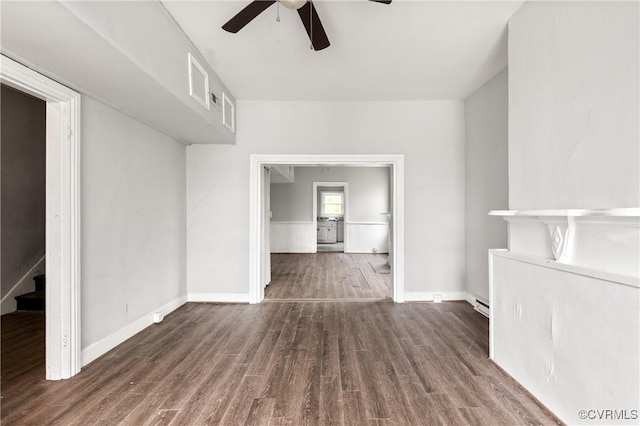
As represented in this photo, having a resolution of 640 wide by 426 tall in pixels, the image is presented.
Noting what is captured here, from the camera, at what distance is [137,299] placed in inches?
111

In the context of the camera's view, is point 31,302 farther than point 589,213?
Yes

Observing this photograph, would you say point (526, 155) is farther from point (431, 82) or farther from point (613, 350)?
point (431, 82)

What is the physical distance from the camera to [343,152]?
3.76m

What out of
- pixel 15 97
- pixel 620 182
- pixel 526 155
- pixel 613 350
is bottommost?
pixel 613 350

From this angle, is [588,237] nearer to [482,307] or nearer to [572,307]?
[572,307]

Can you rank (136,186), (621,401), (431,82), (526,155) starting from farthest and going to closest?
(431,82) < (136,186) < (526,155) < (621,401)

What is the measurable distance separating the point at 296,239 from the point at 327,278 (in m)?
3.40

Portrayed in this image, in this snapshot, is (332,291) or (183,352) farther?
(332,291)

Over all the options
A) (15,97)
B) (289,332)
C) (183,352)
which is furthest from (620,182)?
(15,97)

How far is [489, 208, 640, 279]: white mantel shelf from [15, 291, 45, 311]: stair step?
4.71 meters

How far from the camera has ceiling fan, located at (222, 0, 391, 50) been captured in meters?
1.79

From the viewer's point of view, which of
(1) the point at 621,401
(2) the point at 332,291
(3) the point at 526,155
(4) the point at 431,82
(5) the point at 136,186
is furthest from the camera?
(2) the point at 332,291

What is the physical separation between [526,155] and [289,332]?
2425 millimetres

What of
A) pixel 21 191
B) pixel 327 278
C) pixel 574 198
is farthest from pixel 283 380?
pixel 21 191
